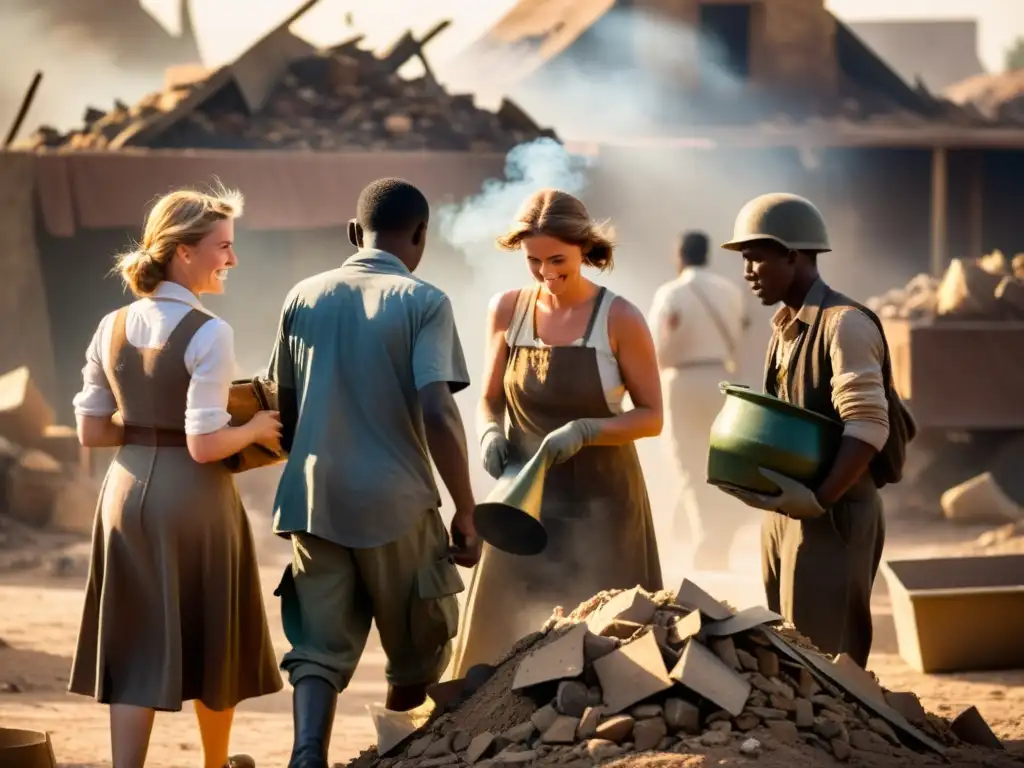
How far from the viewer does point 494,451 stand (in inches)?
209

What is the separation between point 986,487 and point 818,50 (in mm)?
8629

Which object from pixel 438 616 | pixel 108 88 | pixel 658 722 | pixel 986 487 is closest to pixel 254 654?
pixel 438 616

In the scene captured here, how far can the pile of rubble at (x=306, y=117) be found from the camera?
45.8 feet

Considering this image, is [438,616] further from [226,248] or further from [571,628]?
[226,248]

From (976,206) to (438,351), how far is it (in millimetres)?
14564

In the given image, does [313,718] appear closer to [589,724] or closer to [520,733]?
[520,733]

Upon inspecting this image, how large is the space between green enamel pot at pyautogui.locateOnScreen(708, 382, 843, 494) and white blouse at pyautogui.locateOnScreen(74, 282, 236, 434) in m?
1.47

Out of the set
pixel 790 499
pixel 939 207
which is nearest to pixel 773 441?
pixel 790 499

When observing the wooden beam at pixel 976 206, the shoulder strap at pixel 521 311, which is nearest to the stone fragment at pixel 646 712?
the shoulder strap at pixel 521 311

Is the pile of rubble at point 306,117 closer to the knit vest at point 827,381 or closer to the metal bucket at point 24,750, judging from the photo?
the metal bucket at point 24,750

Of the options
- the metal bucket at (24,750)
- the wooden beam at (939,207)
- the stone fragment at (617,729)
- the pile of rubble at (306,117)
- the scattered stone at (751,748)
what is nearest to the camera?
the scattered stone at (751,748)

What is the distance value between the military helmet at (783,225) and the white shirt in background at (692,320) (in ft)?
16.3

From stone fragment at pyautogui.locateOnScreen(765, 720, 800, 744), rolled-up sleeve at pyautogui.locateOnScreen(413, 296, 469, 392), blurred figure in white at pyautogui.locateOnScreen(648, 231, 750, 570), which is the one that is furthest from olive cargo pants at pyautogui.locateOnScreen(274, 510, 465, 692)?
blurred figure in white at pyautogui.locateOnScreen(648, 231, 750, 570)

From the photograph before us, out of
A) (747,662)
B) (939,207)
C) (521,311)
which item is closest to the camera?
(747,662)
